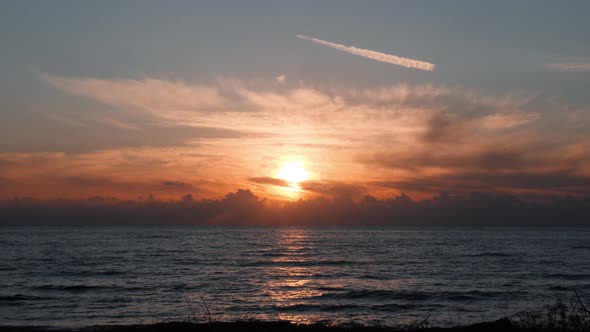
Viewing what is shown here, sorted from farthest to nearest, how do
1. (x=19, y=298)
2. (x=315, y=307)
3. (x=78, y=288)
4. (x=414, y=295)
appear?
1. (x=78, y=288)
2. (x=414, y=295)
3. (x=19, y=298)
4. (x=315, y=307)

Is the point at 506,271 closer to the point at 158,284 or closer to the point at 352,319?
the point at 352,319

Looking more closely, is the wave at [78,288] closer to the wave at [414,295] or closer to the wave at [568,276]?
the wave at [414,295]

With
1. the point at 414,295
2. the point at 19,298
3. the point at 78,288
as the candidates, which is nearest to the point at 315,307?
the point at 414,295

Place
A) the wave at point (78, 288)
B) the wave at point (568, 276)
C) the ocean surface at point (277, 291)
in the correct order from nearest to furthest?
the ocean surface at point (277, 291)
the wave at point (78, 288)
the wave at point (568, 276)

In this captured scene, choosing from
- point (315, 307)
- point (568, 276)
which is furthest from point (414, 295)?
point (568, 276)

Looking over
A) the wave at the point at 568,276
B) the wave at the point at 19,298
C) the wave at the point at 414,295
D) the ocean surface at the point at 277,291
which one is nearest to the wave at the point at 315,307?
the ocean surface at the point at 277,291

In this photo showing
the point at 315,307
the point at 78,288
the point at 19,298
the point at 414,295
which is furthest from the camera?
the point at 78,288

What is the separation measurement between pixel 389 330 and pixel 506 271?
120ft

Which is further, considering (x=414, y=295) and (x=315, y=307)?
(x=414, y=295)

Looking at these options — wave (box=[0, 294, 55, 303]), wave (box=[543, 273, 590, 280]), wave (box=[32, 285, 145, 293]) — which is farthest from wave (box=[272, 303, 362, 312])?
wave (box=[543, 273, 590, 280])

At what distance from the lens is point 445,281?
138ft

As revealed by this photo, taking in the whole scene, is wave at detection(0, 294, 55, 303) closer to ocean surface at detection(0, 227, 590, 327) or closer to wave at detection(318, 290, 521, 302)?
ocean surface at detection(0, 227, 590, 327)

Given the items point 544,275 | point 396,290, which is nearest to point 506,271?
point 544,275

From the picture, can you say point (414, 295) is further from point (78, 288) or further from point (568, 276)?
point (78, 288)
